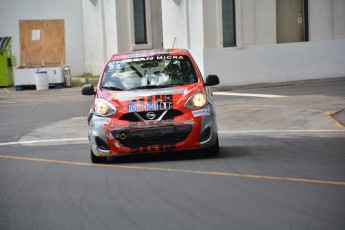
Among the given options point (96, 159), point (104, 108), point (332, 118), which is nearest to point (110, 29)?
point (332, 118)

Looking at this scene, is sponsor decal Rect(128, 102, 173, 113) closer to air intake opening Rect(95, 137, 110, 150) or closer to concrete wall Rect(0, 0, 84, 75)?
air intake opening Rect(95, 137, 110, 150)

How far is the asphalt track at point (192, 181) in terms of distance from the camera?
25.6ft

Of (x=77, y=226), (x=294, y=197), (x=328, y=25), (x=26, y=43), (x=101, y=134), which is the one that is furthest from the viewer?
(x=26, y=43)

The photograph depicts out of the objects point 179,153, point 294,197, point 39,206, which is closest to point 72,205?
point 39,206

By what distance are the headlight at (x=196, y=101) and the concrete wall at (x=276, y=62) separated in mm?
13862

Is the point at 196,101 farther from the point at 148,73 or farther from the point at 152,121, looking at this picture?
the point at 148,73

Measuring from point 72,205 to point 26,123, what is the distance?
10.7 metres

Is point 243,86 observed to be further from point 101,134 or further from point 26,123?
point 101,134

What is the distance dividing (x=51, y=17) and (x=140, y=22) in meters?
4.90

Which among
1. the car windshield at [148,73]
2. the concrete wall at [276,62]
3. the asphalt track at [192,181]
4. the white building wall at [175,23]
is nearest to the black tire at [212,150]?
the asphalt track at [192,181]

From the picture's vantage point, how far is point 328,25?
2836cm

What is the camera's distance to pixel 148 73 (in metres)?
12.7

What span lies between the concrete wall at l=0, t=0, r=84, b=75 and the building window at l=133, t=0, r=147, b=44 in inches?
182

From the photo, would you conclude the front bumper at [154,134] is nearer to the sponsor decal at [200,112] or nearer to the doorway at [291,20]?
the sponsor decal at [200,112]
